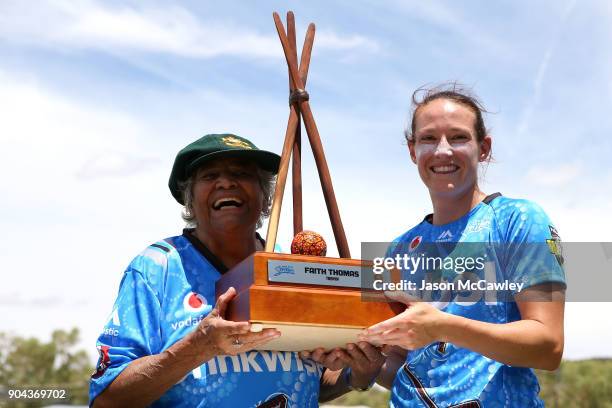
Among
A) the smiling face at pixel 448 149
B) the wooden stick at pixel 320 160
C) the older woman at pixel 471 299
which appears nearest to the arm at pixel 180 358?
the older woman at pixel 471 299

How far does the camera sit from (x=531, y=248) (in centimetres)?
338

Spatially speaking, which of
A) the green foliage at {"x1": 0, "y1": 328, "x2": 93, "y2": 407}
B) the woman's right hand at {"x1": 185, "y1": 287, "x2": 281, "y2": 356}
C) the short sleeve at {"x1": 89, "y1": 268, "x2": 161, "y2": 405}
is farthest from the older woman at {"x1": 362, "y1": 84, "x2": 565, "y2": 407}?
the green foliage at {"x1": 0, "y1": 328, "x2": 93, "y2": 407}

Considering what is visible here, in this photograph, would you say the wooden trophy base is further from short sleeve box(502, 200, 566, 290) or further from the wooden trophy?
short sleeve box(502, 200, 566, 290)

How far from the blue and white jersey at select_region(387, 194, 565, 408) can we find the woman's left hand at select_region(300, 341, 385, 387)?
0.23 meters

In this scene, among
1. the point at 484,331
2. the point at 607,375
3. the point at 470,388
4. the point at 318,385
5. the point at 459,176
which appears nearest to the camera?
the point at 484,331

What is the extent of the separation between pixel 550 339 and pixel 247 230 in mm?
1657

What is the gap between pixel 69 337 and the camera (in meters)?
33.6

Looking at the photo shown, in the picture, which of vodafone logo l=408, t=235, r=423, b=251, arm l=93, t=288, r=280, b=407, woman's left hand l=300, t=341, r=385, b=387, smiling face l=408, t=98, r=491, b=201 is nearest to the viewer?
arm l=93, t=288, r=280, b=407

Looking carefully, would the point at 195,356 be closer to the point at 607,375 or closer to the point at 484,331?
the point at 484,331

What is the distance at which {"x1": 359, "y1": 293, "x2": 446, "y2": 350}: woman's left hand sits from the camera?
10.5ft

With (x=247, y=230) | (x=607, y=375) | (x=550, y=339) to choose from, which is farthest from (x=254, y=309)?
(x=607, y=375)

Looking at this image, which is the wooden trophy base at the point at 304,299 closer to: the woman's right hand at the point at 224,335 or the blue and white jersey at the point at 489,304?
the woman's right hand at the point at 224,335

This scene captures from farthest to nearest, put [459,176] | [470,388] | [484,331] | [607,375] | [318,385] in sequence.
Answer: [607,375], [318,385], [459,176], [470,388], [484,331]

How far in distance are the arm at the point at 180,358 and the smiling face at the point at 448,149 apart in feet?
3.55
